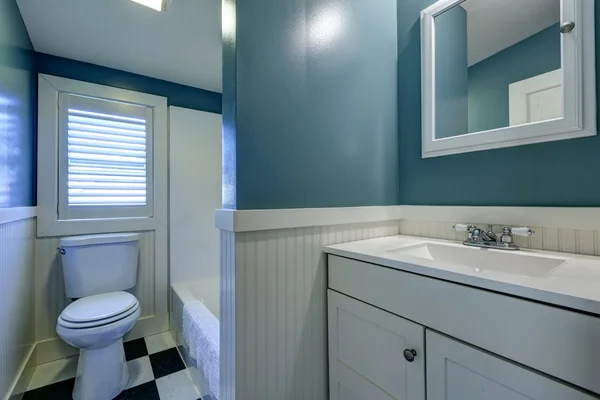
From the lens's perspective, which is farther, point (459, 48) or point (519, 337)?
point (459, 48)

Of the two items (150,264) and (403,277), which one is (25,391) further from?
(403,277)

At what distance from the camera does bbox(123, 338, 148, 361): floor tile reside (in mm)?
1737

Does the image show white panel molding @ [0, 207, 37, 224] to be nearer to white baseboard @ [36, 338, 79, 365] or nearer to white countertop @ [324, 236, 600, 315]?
white baseboard @ [36, 338, 79, 365]

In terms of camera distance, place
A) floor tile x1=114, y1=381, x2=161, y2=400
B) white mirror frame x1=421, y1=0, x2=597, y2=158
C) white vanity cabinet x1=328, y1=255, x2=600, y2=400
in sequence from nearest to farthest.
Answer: white vanity cabinet x1=328, y1=255, x2=600, y2=400 < white mirror frame x1=421, y1=0, x2=597, y2=158 < floor tile x1=114, y1=381, x2=161, y2=400

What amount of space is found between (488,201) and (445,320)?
24.2 inches

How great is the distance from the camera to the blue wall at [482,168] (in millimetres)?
837

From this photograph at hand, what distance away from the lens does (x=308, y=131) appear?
996 mm

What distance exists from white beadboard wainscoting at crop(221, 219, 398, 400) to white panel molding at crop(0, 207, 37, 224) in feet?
3.39

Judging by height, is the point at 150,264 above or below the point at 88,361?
above

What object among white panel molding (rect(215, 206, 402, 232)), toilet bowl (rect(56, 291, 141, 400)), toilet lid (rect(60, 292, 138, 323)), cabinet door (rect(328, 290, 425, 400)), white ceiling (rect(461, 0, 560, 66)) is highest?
white ceiling (rect(461, 0, 560, 66))

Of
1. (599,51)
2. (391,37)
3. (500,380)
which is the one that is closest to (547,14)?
(599,51)

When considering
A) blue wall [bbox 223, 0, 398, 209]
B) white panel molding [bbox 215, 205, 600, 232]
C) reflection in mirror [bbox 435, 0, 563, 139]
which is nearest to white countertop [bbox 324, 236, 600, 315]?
white panel molding [bbox 215, 205, 600, 232]

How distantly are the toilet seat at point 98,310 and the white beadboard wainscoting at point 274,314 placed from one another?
0.88 m

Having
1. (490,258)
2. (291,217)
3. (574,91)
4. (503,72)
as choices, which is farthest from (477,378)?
(503,72)
